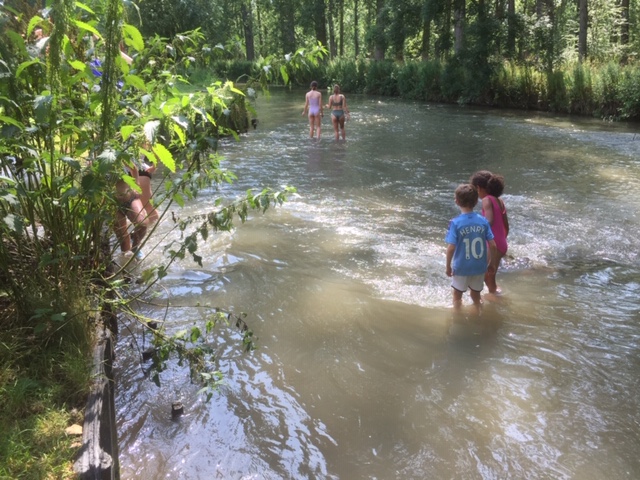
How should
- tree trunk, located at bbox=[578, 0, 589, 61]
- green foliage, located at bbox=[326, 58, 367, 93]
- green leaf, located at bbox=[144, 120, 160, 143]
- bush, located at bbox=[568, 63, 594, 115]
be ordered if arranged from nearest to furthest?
green leaf, located at bbox=[144, 120, 160, 143] < bush, located at bbox=[568, 63, 594, 115] < tree trunk, located at bbox=[578, 0, 589, 61] < green foliage, located at bbox=[326, 58, 367, 93]

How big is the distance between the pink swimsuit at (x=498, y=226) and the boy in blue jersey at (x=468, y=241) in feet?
1.78

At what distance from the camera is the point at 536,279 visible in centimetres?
631

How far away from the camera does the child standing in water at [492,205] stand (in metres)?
5.57

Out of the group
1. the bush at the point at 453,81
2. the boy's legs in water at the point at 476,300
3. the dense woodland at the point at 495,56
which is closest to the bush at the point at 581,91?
the dense woodland at the point at 495,56

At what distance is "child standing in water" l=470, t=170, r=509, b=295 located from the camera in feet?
18.3

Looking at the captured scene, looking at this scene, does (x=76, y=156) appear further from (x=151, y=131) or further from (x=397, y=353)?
(x=397, y=353)

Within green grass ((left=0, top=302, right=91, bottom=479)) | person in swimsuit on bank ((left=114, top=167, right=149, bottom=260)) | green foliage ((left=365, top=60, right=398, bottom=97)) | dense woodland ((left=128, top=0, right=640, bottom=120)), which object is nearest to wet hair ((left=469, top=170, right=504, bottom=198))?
person in swimsuit on bank ((left=114, top=167, right=149, bottom=260))

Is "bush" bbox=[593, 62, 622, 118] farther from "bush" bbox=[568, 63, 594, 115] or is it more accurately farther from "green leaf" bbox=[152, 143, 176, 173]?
"green leaf" bbox=[152, 143, 176, 173]

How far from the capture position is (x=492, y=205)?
18.4 feet

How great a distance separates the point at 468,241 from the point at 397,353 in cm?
131

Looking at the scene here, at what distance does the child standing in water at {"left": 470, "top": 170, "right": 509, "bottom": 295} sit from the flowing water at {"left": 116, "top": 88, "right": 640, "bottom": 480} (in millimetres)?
535

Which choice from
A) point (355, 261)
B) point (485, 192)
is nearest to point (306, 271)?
point (355, 261)

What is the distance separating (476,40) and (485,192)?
23.3 meters

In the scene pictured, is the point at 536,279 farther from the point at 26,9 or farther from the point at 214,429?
the point at 26,9
